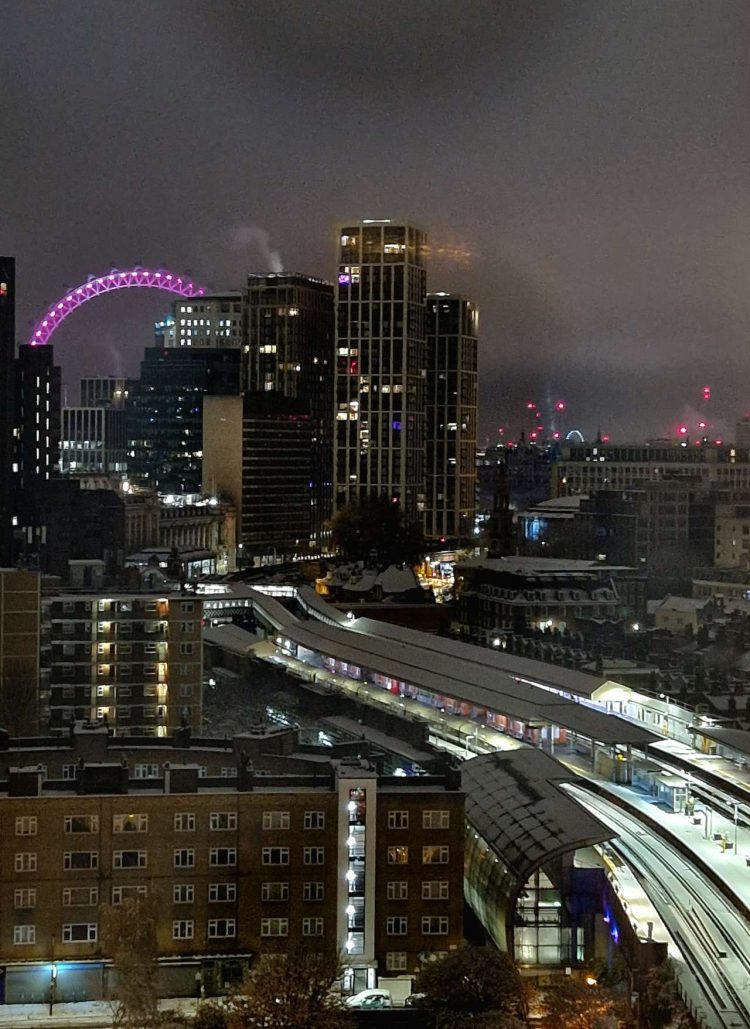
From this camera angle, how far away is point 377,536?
4556 cm

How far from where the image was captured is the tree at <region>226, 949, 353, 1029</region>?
381 inches

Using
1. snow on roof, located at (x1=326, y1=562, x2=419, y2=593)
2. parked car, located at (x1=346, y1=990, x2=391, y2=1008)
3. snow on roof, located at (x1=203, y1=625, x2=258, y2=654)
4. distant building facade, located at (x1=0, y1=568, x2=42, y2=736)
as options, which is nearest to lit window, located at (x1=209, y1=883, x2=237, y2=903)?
parked car, located at (x1=346, y1=990, x2=391, y2=1008)

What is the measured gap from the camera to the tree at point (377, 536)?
44.9 metres

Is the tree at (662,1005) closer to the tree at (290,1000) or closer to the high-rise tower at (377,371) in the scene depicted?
the tree at (290,1000)

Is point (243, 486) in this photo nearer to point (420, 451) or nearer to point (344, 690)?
point (420, 451)

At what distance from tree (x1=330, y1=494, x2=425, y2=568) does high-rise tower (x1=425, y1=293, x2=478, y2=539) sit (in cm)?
954

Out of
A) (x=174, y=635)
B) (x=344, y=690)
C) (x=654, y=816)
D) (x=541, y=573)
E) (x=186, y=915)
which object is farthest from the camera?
(x=541, y=573)

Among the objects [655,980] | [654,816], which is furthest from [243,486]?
[655,980]

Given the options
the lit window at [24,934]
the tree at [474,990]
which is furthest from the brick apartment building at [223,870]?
the tree at [474,990]

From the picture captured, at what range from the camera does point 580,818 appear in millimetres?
11984

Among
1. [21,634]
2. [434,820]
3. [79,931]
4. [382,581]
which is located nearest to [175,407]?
[382,581]

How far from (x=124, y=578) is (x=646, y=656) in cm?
859

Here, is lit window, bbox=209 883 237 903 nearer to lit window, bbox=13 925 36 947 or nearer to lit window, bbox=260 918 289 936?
lit window, bbox=260 918 289 936

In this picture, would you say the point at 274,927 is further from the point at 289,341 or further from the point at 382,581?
the point at 289,341
